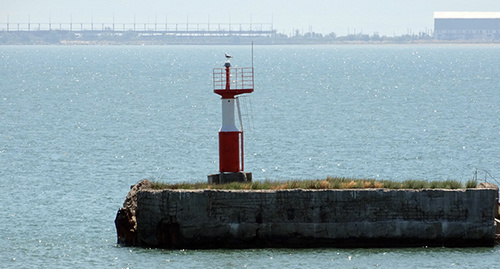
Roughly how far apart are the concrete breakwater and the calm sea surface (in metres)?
0.35

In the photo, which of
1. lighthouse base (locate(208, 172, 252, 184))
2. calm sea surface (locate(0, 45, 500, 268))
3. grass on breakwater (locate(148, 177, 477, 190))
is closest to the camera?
calm sea surface (locate(0, 45, 500, 268))

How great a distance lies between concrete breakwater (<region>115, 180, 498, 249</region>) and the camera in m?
24.8

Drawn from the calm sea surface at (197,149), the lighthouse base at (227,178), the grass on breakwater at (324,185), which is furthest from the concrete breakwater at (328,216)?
the lighthouse base at (227,178)

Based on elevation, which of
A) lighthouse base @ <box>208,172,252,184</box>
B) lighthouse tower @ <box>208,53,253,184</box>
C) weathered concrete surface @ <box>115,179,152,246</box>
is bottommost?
weathered concrete surface @ <box>115,179,152,246</box>

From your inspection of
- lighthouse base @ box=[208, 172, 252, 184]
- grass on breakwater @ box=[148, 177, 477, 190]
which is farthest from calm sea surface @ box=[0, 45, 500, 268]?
lighthouse base @ box=[208, 172, 252, 184]

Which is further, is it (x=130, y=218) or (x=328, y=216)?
(x=130, y=218)

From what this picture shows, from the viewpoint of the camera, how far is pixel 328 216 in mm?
24891

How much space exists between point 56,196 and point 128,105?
4247 cm

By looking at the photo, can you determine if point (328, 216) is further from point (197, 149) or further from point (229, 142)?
point (197, 149)

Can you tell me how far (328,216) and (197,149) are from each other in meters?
22.8

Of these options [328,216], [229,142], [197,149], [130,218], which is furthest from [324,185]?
[197,149]

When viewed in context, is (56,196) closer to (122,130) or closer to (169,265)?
(169,265)

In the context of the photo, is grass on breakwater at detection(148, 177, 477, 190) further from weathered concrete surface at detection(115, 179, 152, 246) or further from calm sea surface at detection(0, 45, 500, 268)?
calm sea surface at detection(0, 45, 500, 268)

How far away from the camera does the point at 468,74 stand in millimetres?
123500
